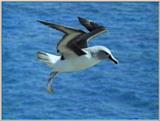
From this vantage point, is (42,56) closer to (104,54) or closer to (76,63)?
(76,63)

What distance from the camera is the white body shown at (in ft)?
22.1

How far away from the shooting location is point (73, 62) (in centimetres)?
679

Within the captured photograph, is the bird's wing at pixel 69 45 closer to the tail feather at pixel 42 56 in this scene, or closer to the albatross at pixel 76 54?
the albatross at pixel 76 54

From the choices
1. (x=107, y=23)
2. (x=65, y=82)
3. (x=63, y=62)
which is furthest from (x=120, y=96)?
(x=63, y=62)

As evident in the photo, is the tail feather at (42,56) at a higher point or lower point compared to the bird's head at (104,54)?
lower

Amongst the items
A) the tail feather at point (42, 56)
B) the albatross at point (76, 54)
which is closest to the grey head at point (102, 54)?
the albatross at point (76, 54)

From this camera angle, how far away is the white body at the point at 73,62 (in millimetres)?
6742

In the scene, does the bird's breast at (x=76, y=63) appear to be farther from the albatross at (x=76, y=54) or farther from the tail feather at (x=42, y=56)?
the tail feather at (x=42, y=56)

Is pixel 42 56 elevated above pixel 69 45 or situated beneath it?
situated beneath

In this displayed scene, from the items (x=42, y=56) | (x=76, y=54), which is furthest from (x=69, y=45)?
(x=42, y=56)

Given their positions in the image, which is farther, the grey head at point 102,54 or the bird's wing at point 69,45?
the grey head at point 102,54

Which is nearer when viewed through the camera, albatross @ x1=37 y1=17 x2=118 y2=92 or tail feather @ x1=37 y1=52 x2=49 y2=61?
albatross @ x1=37 y1=17 x2=118 y2=92

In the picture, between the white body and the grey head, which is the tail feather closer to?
the white body

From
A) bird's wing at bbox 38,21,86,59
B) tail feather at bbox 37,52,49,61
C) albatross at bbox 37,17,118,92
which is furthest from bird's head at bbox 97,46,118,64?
tail feather at bbox 37,52,49,61
